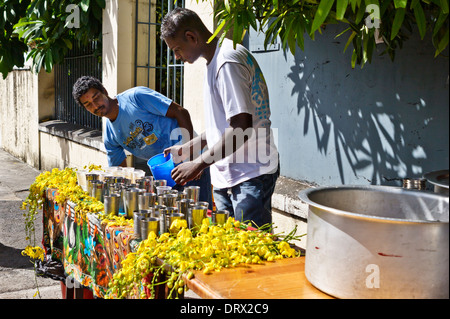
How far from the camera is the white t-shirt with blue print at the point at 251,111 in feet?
8.94

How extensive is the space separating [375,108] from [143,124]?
1.67 m

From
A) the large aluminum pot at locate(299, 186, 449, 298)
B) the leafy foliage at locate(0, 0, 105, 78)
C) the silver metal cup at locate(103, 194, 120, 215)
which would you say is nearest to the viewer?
the large aluminum pot at locate(299, 186, 449, 298)

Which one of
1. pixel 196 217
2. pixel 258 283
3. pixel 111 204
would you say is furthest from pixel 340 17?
pixel 111 204

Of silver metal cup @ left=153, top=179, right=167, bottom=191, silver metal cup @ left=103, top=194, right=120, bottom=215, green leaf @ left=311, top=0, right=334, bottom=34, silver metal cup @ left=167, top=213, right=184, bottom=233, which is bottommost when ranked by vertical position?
silver metal cup @ left=103, top=194, right=120, bottom=215

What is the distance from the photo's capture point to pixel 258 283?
5.48ft

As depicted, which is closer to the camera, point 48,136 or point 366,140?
point 366,140

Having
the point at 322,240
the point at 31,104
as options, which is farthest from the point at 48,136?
the point at 322,240

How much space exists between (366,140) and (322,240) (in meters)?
2.39

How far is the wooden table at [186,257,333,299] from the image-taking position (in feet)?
5.18

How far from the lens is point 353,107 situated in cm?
383

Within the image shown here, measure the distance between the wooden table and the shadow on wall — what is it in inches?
63.1

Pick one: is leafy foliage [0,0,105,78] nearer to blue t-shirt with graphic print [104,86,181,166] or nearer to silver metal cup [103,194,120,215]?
blue t-shirt with graphic print [104,86,181,166]

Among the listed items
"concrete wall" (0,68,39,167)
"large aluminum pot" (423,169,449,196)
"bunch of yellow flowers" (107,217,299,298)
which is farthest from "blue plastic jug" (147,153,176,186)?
"concrete wall" (0,68,39,167)
